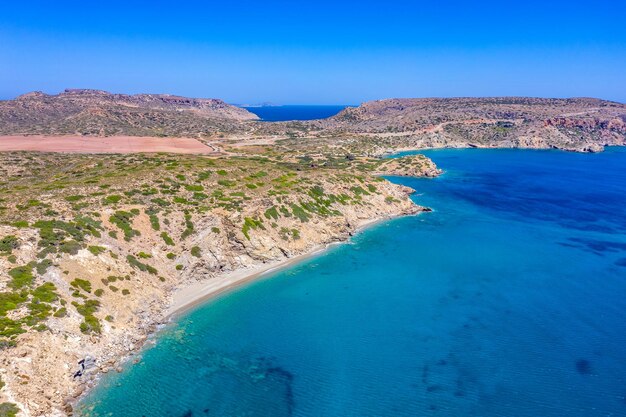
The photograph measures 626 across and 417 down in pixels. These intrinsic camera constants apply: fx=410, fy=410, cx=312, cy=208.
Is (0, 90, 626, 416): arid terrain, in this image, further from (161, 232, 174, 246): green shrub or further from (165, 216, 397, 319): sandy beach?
(165, 216, 397, 319): sandy beach

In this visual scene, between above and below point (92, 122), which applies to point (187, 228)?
below

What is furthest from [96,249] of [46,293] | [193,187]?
[193,187]

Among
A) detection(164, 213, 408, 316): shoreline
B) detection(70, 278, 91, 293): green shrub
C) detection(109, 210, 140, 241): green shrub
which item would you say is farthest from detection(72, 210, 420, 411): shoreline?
detection(109, 210, 140, 241): green shrub

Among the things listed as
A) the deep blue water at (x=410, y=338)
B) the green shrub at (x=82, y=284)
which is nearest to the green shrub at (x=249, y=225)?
the deep blue water at (x=410, y=338)

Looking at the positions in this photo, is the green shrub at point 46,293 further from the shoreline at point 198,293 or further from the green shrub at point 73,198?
the green shrub at point 73,198

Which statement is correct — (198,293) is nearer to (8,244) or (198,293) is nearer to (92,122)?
(8,244)

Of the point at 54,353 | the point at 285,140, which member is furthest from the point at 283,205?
the point at 285,140
